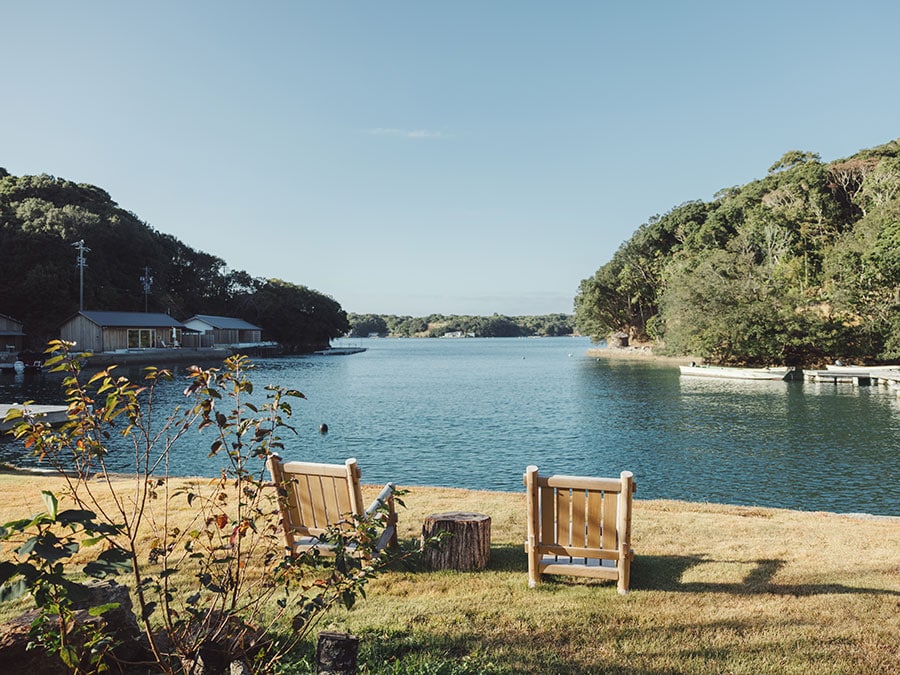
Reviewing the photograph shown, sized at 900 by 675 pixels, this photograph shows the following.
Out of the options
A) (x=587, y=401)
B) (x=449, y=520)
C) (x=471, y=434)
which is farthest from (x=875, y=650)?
(x=587, y=401)

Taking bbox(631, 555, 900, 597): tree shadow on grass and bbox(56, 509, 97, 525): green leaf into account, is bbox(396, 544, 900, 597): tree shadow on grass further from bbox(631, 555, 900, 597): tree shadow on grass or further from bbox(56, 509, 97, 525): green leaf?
bbox(56, 509, 97, 525): green leaf

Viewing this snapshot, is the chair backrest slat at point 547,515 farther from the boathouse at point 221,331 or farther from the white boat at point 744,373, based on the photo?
the boathouse at point 221,331

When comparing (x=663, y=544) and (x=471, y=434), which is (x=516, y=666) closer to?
Result: (x=663, y=544)

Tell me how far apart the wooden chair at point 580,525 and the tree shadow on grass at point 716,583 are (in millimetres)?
421

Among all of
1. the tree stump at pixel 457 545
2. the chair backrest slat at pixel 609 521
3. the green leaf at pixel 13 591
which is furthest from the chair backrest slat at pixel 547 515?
the green leaf at pixel 13 591

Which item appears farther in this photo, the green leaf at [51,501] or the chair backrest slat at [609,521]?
the chair backrest slat at [609,521]

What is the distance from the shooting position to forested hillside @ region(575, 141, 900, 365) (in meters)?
42.2

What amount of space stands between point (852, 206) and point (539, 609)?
79356 mm

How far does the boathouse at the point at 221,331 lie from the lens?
2749 inches

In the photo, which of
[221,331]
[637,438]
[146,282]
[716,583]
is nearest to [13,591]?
[716,583]

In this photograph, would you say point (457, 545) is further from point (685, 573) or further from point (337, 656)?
point (337, 656)

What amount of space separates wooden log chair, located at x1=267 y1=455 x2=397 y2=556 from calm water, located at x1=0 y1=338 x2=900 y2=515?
338 inches

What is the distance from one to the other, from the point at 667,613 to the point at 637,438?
615 inches

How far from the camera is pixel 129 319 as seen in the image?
2255 inches
